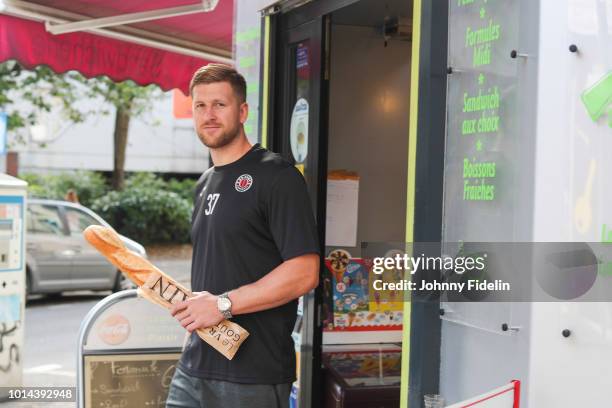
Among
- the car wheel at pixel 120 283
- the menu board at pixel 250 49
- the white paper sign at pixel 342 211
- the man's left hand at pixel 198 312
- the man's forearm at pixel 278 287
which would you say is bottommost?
the car wheel at pixel 120 283

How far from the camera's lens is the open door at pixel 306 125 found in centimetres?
402

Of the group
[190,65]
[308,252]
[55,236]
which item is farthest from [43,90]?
[308,252]

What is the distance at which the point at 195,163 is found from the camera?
3000 centimetres

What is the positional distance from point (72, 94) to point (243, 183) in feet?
61.3

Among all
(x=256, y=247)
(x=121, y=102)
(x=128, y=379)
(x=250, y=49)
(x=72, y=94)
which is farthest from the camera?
(x=121, y=102)

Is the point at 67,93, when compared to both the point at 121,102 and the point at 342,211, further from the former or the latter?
the point at 342,211

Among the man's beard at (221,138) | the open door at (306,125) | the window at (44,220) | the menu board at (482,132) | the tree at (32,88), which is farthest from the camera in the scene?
the tree at (32,88)

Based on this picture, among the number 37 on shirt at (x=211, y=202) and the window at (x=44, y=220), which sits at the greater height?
the number 37 on shirt at (x=211, y=202)

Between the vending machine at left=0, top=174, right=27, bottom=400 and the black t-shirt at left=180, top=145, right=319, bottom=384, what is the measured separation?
3810 millimetres

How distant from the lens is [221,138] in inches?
110

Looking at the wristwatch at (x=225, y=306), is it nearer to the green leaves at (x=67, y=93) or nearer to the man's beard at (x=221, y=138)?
the man's beard at (x=221, y=138)

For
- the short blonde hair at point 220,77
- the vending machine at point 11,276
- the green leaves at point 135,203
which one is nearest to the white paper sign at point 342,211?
the short blonde hair at point 220,77

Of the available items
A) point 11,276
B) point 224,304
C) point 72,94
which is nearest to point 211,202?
point 224,304

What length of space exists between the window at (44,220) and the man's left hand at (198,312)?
964cm
